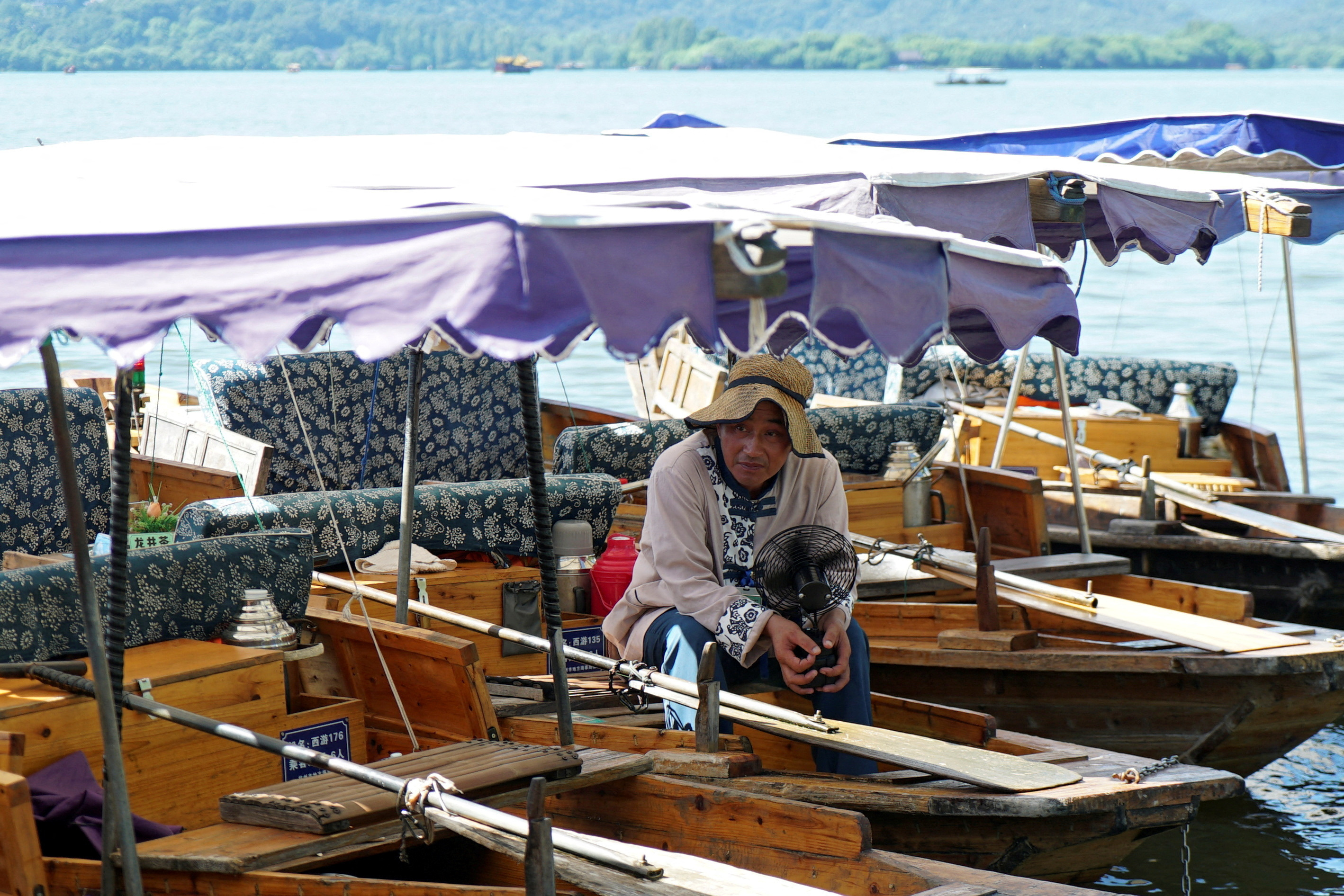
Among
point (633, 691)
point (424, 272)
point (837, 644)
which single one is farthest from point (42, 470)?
point (424, 272)

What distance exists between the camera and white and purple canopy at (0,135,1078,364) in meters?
2.83

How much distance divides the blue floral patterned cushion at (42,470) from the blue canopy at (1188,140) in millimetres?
5582

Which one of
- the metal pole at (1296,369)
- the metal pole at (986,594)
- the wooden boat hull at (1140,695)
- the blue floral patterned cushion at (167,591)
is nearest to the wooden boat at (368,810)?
the blue floral patterned cushion at (167,591)

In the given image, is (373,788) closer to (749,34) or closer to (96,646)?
(96,646)

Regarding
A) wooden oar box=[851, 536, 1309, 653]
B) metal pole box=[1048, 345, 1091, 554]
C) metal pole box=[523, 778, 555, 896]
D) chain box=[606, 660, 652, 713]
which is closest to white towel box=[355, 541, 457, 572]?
chain box=[606, 660, 652, 713]

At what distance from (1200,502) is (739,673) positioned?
5082 millimetres

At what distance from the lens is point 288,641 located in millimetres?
4809

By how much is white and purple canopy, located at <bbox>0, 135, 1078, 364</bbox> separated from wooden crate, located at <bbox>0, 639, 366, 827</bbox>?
4.69ft

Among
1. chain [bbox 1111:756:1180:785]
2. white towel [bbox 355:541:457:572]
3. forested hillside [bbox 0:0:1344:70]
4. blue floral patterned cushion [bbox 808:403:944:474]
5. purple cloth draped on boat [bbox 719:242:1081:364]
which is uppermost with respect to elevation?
forested hillside [bbox 0:0:1344:70]

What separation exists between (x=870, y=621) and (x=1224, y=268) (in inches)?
1485

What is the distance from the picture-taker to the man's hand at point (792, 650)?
4777mm

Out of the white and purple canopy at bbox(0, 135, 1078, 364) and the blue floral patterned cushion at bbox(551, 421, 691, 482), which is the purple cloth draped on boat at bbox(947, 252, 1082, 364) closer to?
the white and purple canopy at bbox(0, 135, 1078, 364)

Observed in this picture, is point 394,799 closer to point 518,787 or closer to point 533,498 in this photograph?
point 518,787

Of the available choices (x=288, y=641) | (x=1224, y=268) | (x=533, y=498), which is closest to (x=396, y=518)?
(x=288, y=641)
